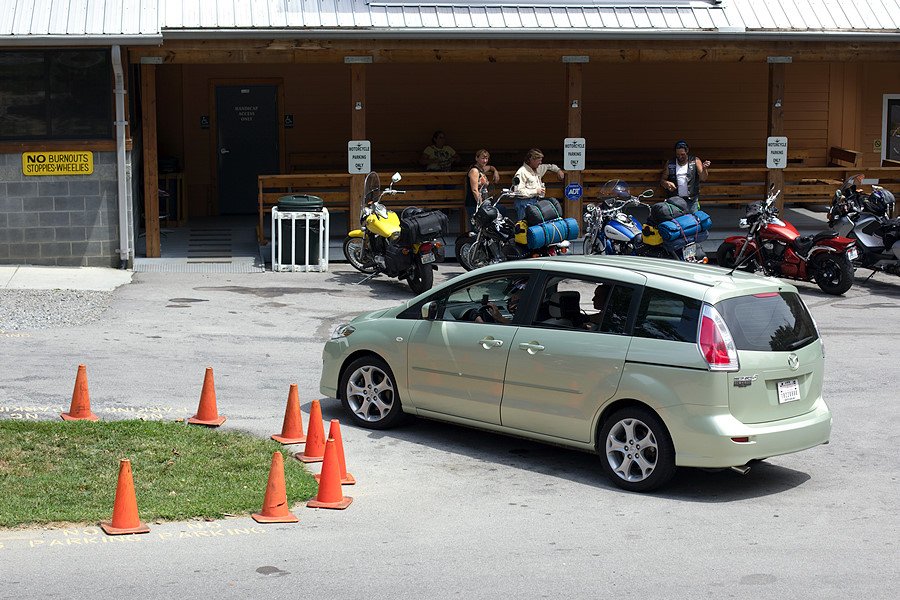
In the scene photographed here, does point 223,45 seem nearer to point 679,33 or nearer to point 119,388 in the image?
point 679,33

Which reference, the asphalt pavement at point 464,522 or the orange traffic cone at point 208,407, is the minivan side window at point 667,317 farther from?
the orange traffic cone at point 208,407

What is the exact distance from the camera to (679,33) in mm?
17000

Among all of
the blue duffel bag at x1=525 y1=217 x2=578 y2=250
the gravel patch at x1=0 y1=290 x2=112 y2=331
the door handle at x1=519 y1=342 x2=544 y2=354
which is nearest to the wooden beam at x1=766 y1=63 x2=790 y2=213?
the blue duffel bag at x1=525 y1=217 x2=578 y2=250

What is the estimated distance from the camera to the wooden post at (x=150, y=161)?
53.8ft

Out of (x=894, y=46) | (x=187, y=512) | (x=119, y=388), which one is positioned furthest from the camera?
(x=894, y=46)

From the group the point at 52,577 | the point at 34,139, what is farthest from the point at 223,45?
the point at 52,577

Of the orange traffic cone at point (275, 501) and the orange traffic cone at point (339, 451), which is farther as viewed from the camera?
the orange traffic cone at point (339, 451)

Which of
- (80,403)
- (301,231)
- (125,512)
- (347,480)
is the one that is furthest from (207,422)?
(301,231)

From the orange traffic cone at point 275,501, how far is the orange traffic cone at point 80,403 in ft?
8.67

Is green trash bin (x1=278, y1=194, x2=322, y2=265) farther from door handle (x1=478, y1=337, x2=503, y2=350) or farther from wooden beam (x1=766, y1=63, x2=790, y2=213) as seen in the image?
door handle (x1=478, y1=337, x2=503, y2=350)

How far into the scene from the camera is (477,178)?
1712 cm

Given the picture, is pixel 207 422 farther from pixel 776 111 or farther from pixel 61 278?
pixel 776 111

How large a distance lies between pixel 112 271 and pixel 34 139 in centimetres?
213

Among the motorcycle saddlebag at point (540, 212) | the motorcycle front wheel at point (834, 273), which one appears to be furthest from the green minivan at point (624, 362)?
the motorcycle front wheel at point (834, 273)
